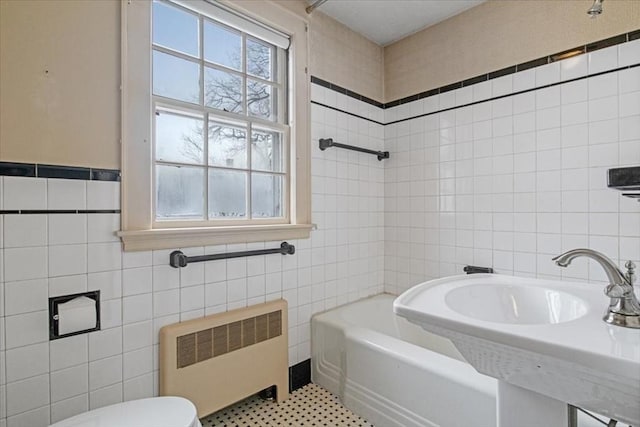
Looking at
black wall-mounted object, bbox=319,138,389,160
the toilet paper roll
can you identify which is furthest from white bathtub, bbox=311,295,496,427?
the toilet paper roll

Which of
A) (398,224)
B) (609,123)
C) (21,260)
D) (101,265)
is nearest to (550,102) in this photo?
(609,123)

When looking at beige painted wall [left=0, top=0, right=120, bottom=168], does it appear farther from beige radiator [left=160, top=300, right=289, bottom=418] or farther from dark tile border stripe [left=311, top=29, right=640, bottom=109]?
dark tile border stripe [left=311, top=29, right=640, bottom=109]

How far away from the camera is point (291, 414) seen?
69.8 inches

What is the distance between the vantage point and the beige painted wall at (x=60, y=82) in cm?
116

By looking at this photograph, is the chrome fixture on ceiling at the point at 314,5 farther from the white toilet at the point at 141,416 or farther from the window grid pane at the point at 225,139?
the white toilet at the point at 141,416

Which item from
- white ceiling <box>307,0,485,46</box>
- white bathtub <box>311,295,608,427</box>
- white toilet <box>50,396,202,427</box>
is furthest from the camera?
white ceiling <box>307,0,485,46</box>

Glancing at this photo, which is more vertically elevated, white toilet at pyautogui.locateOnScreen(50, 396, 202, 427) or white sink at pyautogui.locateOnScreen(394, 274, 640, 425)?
white sink at pyautogui.locateOnScreen(394, 274, 640, 425)

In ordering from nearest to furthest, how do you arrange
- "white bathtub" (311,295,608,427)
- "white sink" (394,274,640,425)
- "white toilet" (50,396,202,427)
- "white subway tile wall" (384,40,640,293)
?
"white sink" (394,274,640,425), "white toilet" (50,396,202,427), "white bathtub" (311,295,608,427), "white subway tile wall" (384,40,640,293)

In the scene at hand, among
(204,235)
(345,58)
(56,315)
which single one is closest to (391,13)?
(345,58)

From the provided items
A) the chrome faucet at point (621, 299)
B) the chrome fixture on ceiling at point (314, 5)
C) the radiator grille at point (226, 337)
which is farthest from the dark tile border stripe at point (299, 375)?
the chrome fixture on ceiling at point (314, 5)

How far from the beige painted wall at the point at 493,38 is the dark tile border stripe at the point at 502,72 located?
25mm

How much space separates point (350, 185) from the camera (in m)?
2.39

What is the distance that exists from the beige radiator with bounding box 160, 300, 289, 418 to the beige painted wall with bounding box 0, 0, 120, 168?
82 centimetres

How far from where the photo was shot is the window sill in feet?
4.61
